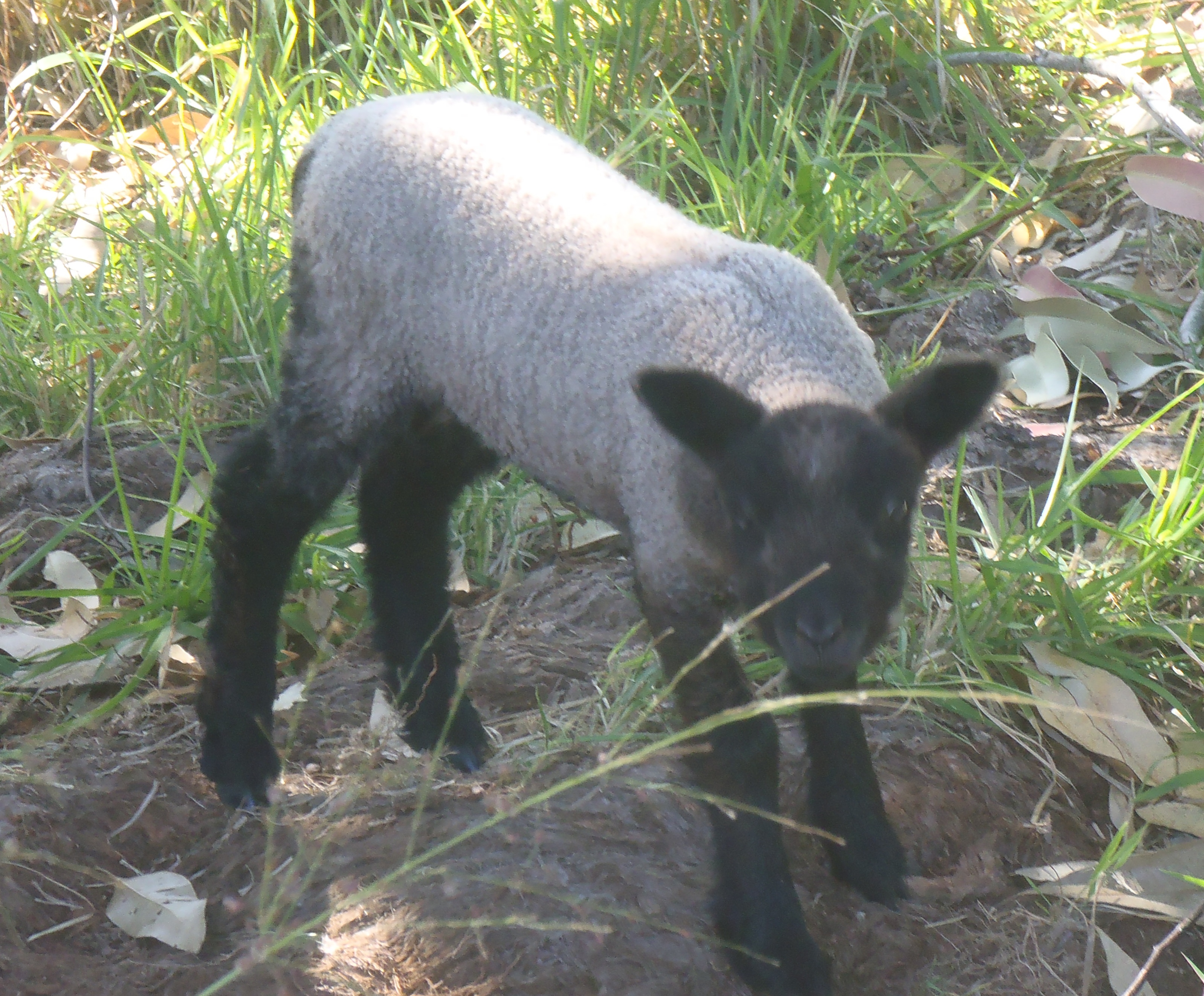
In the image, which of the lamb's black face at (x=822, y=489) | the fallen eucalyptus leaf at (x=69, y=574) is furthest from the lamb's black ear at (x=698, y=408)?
the fallen eucalyptus leaf at (x=69, y=574)

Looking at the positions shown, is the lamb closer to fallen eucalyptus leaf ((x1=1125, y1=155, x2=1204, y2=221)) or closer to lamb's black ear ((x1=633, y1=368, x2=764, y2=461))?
lamb's black ear ((x1=633, y1=368, x2=764, y2=461))

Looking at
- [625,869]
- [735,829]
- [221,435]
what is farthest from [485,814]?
[221,435]

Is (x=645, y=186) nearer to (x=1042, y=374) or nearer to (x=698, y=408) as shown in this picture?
(x=1042, y=374)

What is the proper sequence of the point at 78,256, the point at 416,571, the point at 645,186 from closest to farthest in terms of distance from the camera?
the point at 416,571 → the point at 645,186 → the point at 78,256

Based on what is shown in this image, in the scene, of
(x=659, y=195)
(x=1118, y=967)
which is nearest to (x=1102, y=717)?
(x=1118, y=967)

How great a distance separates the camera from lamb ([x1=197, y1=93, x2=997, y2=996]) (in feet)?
7.77

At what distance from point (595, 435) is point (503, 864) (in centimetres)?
99

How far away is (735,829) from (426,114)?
1871mm

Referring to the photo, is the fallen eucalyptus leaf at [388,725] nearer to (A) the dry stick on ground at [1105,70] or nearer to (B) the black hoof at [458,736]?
(B) the black hoof at [458,736]

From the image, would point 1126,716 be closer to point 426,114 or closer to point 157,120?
point 426,114

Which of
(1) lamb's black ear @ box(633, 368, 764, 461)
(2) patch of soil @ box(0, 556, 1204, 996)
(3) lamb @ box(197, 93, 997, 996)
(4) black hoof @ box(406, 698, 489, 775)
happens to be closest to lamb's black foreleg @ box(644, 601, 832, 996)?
(3) lamb @ box(197, 93, 997, 996)

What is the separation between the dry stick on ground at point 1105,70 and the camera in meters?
4.30

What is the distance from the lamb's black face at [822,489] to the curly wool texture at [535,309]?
0.14m

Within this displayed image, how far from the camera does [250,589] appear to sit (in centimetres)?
327
